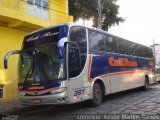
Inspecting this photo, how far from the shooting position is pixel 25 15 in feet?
48.8

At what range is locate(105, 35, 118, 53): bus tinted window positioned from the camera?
13.1 metres

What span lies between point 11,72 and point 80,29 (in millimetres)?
5540

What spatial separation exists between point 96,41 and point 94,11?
1387 cm

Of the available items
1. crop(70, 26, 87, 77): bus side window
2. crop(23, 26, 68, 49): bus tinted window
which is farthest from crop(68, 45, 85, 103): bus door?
crop(23, 26, 68, 49): bus tinted window

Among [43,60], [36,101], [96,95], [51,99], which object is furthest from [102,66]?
[36,101]

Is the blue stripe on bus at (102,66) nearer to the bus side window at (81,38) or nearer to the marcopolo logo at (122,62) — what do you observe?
the marcopolo logo at (122,62)

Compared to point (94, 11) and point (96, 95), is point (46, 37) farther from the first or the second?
point (94, 11)

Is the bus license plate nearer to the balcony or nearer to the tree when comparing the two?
the balcony

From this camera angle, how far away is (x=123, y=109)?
1034 centimetres

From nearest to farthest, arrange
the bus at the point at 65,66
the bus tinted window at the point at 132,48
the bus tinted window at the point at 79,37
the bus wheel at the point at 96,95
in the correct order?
the bus at the point at 65,66, the bus tinted window at the point at 79,37, the bus wheel at the point at 96,95, the bus tinted window at the point at 132,48

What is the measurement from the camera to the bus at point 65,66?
961cm

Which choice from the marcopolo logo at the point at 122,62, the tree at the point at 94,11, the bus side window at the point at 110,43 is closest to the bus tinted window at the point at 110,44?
the bus side window at the point at 110,43

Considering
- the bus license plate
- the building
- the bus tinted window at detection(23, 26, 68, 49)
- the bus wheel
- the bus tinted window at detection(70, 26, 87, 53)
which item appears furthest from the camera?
the building

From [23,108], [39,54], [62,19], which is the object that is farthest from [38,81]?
[62,19]
